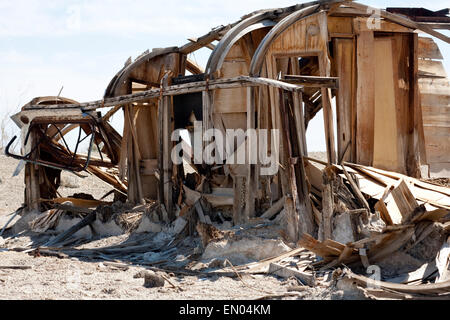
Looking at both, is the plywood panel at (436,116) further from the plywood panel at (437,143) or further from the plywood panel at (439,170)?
the plywood panel at (439,170)

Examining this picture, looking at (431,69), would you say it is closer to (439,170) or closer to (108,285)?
(439,170)

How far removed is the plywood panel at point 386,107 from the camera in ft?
37.3

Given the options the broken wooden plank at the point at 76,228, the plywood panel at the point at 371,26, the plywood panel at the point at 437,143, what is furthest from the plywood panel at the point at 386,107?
the broken wooden plank at the point at 76,228

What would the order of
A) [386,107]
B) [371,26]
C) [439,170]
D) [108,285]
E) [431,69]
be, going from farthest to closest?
1. [431,69]
2. [439,170]
3. [386,107]
4. [371,26]
5. [108,285]

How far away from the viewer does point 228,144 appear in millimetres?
11641

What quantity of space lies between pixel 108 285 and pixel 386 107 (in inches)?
220

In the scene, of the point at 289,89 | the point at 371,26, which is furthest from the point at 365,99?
the point at 289,89

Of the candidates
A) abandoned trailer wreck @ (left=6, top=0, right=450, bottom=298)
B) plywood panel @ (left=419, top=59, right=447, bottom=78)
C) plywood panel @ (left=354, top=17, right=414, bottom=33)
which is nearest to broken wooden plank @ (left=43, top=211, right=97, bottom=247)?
abandoned trailer wreck @ (left=6, top=0, right=450, bottom=298)

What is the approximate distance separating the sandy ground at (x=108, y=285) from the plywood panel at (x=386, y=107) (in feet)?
12.2

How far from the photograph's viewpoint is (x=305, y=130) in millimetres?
11875

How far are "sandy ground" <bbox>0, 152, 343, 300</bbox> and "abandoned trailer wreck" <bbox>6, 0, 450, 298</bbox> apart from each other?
426 mm

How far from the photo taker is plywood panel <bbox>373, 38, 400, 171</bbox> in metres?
11.4
